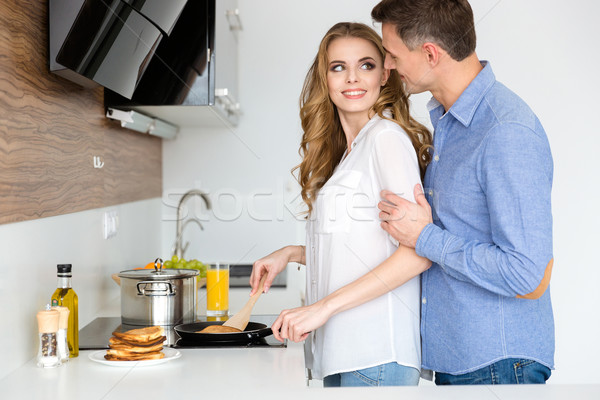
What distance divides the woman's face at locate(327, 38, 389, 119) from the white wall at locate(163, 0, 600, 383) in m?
1.64

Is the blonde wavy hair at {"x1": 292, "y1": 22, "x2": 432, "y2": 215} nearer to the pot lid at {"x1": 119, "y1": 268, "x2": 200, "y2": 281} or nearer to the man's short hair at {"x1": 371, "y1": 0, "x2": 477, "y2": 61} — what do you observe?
the man's short hair at {"x1": 371, "y1": 0, "x2": 477, "y2": 61}

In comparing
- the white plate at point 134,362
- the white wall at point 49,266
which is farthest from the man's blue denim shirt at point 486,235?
the white wall at point 49,266

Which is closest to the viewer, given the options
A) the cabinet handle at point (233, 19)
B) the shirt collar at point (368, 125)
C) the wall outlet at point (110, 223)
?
the shirt collar at point (368, 125)

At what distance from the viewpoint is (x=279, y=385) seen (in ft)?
4.06

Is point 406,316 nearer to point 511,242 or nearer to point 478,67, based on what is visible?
point 511,242

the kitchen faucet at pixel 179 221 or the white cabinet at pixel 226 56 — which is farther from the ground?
the white cabinet at pixel 226 56

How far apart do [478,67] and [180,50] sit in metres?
1.22

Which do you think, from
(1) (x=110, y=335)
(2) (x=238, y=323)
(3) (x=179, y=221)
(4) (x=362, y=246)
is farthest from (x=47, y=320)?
(3) (x=179, y=221)

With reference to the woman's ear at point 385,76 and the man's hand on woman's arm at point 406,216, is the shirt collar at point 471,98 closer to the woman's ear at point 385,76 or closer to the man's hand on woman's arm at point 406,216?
the man's hand on woman's arm at point 406,216

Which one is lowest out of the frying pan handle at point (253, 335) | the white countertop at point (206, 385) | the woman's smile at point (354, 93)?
the white countertop at point (206, 385)

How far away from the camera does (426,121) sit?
3.14 metres

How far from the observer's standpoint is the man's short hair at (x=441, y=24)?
129cm

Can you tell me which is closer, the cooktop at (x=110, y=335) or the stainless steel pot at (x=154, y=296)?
the cooktop at (x=110, y=335)

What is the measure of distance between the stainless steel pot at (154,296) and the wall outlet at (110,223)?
1.50 ft
